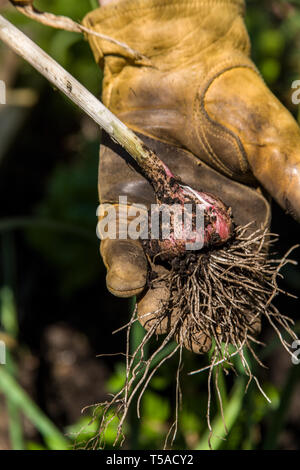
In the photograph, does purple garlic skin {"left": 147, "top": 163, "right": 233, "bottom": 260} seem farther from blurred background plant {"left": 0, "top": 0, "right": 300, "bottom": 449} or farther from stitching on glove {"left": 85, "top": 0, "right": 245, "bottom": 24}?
blurred background plant {"left": 0, "top": 0, "right": 300, "bottom": 449}

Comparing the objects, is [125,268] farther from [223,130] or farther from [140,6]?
[140,6]

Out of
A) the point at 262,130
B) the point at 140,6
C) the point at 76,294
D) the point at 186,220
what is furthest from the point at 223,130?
the point at 76,294

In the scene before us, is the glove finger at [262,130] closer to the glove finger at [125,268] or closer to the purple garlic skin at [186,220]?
the purple garlic skin at [186,220]

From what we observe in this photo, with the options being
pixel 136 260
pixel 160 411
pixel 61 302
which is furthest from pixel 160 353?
pixel 61 302

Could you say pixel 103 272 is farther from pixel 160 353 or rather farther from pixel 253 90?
pixel 253 90

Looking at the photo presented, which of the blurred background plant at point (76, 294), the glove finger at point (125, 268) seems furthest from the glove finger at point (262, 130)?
the blurred background plant at point (76, 294)
